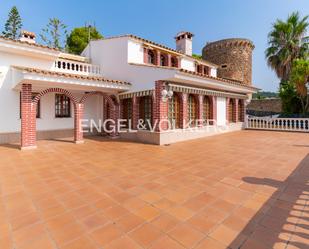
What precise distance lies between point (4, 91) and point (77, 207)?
993cm

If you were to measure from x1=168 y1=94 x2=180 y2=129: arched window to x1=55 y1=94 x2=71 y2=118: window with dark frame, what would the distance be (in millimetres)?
6893

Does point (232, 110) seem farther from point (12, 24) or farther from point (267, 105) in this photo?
point (12, 24)

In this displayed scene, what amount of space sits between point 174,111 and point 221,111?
5137 millimetres

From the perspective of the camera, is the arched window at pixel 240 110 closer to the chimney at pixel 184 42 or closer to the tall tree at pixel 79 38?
the chimney at pixel 184 42

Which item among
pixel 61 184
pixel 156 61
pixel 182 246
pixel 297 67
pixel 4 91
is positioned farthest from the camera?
pixel 297 67

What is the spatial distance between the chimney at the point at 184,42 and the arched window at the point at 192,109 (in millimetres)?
7757

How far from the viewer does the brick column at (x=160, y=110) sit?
10258 mm

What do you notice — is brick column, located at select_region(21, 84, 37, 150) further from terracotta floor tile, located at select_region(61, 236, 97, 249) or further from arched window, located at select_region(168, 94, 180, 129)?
terracotta floor tile, located at select_region(61, 236, 97, 249)

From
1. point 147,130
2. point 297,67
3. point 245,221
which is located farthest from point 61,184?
point 297,67

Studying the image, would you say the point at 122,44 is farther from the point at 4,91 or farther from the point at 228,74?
the point at 228,74

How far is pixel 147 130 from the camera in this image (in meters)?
11.2

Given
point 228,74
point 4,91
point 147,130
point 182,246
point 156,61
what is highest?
point 228,74

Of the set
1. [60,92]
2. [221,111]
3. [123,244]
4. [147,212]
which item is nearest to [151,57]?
[221,111]

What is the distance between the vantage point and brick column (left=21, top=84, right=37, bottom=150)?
29.2 feet
